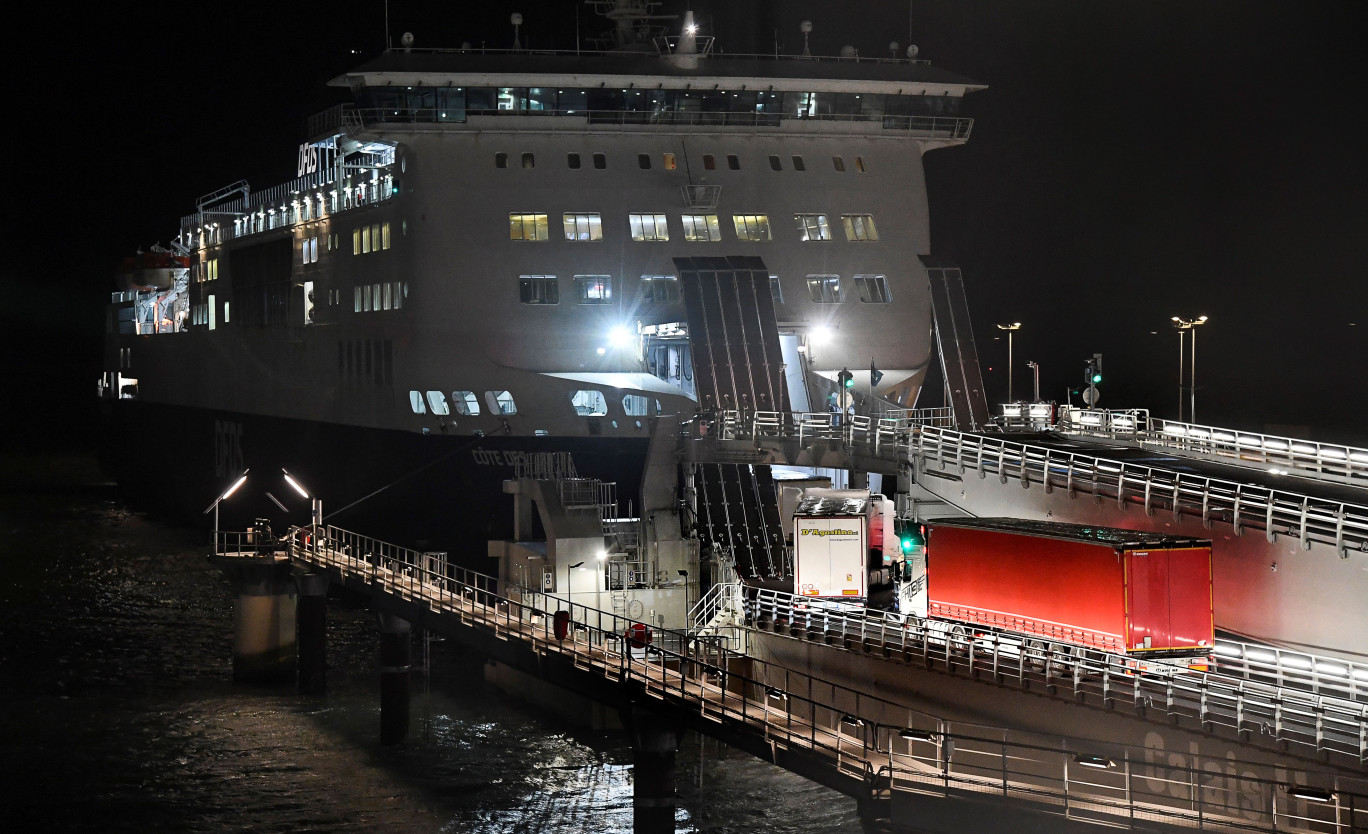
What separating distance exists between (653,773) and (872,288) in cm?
2638

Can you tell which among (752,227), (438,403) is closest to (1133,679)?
(752,227)

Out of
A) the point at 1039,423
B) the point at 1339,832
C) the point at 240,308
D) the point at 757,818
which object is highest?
→ the point at 240,308

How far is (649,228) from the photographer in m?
45.8

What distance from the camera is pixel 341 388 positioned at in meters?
56.1

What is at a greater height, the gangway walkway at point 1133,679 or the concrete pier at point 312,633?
the gangway walkway at point 1133,679

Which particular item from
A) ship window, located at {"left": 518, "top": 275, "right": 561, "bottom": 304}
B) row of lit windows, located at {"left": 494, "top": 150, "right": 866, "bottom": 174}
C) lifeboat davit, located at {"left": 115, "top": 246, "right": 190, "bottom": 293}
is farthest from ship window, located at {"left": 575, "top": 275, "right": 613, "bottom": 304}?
lifeboat davit, located at {"left": 115, "top": 246, "right": 190, "bottom": 293}

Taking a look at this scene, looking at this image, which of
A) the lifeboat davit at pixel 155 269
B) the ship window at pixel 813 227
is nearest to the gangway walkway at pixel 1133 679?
the ship window at pixel 813 227

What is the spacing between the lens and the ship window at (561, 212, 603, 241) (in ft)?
149

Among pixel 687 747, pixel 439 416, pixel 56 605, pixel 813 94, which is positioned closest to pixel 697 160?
pixel 813 94

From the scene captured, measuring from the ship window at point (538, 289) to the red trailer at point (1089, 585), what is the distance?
22434 millimetres

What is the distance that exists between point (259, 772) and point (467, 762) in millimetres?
4083

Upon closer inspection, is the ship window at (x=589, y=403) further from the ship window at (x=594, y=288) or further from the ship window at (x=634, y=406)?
the ship window at (x=594, y=288)

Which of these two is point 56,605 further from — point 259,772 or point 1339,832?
point 1339,832

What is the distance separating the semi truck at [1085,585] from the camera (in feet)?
A: 72.6
